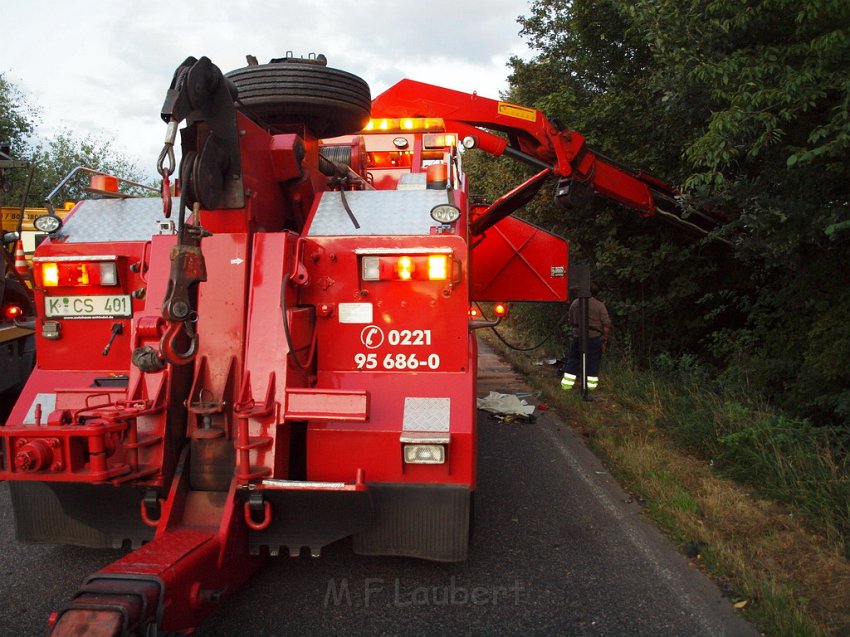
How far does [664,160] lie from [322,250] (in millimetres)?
6632

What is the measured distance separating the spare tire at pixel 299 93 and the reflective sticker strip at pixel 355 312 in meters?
Answer: 1.32

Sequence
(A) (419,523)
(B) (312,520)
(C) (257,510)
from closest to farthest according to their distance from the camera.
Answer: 1. (C) (257,510)
2. (B) (312,520)
3. (A) (419,523)

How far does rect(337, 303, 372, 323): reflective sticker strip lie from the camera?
11.4 ft

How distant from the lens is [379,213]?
367cm

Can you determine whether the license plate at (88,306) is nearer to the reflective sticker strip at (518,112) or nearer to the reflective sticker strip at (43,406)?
the reflective sticker strip at (43,406)

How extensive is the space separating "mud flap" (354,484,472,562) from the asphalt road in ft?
0.88

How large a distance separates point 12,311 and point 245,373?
4998mm

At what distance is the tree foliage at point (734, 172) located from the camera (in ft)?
15.2

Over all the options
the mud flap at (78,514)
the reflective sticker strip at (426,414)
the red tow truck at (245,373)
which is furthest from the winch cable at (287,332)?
the mud flap at (78,514)

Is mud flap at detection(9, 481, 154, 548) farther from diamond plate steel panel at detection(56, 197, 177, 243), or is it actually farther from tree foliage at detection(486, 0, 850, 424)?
tree foliage at detection(486, 0, 850, 424)

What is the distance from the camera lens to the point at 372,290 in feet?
11.3

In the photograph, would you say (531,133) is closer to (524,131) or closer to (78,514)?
(524,131)

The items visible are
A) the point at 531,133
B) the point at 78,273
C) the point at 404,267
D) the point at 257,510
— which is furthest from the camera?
the point at 531,133

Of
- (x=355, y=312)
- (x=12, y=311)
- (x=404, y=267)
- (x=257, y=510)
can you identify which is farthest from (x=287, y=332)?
(x=12, y=311)
